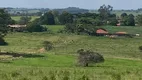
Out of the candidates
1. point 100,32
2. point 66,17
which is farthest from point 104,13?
point 100,32

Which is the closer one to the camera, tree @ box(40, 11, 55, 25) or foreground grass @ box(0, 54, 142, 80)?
foreground grass @ box(0, 54, 142, 80)

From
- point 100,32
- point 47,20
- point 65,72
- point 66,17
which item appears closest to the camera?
point 65,72

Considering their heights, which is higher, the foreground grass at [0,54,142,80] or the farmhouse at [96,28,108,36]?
the foreground grass at [0,54,142,80]

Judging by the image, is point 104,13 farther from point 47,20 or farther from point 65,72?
point 65,72

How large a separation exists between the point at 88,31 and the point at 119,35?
851 cm

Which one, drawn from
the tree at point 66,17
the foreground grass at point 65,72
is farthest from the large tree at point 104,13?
the foreground grass at point 65,72

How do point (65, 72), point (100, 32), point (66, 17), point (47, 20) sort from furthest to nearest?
point (66, 17) → point (47, 20) → point (100, 32) → point (65, 72)

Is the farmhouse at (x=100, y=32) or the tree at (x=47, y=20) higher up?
the farmhouse at (x=100, y=32)

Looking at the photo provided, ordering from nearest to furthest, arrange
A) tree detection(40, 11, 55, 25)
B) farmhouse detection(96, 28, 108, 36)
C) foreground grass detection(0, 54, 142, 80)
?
foreground grass detection(0, 54, 142, 80)
farmhouse detection(96, 28, 108, 36)
tree detection(40, 11, 55, 25)

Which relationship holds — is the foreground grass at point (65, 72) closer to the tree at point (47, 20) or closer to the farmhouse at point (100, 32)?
the farmhouse at point (100, 32)

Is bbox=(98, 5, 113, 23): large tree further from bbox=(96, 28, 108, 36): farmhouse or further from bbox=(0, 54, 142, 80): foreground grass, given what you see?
bbox=(0, 54, 142, 80): foreground grass

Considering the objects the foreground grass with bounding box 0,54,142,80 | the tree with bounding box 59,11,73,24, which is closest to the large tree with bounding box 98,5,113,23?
the tree with bounding box 59,11,73,24

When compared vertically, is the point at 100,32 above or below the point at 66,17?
above

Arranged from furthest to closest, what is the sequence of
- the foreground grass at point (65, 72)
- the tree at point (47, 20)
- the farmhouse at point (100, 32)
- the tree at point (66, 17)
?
1. the tree at point (66, 17)
2. the tree at point (47, 20)
3. the farmhouse at point (100, 32)
4. the foreground grass at point (65, 72)
